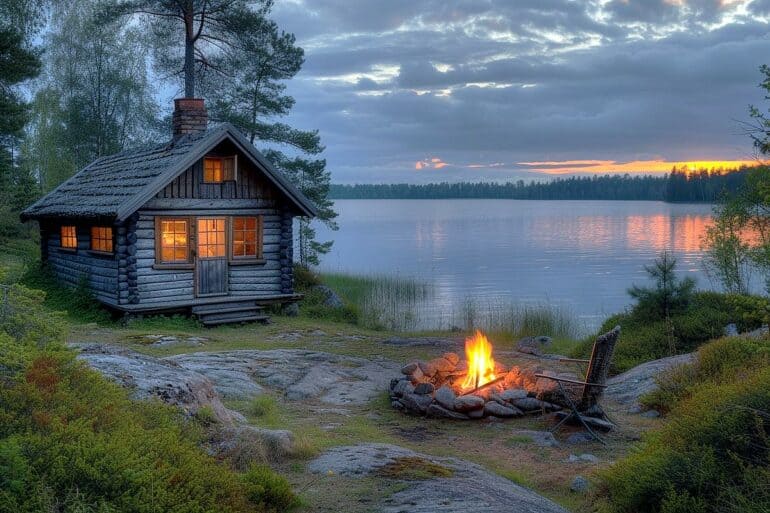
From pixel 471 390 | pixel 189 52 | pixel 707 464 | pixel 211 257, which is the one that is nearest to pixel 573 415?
pixel 471 390

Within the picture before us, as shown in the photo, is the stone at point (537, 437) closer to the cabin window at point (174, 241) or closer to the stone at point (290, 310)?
the cabin window at point (174, 241)

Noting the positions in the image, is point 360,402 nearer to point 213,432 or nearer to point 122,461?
point 213,432

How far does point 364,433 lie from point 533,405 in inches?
116

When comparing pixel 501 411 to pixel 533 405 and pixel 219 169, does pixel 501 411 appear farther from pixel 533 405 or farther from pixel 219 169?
pixel 219 169

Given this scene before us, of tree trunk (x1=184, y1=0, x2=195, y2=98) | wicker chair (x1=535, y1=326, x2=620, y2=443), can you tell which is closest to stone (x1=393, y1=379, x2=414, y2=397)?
wicker chair (x1=535, y1=326, x2=620, y2=443)

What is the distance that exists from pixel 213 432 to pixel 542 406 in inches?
214

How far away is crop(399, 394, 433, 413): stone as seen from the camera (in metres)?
10.1

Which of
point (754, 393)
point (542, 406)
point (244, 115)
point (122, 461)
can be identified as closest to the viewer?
point (122, 461)

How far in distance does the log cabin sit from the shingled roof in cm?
3

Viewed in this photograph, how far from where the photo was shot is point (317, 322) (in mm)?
19719

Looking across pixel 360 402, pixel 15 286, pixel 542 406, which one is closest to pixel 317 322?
pixel 360 402

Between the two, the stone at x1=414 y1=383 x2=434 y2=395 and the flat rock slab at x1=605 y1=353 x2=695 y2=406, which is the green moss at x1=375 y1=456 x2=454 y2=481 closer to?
the stone at x1=414 y1=383 x2=434 y2=395

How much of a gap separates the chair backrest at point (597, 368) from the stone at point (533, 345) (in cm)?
601

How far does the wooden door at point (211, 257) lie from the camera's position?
18.5 metres
